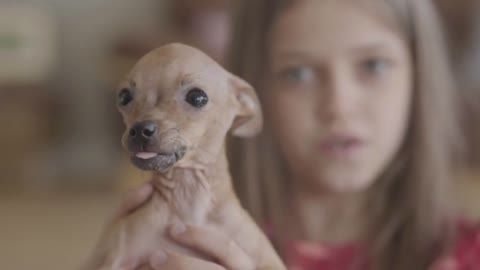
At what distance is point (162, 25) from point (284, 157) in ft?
6.36

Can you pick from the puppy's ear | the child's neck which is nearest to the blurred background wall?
the child's neck

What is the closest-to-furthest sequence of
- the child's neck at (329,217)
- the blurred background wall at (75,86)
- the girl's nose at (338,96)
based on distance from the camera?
the girl's nose at (338,96)
the child's neck at (329,217)
the blurred background wall at (75,86)

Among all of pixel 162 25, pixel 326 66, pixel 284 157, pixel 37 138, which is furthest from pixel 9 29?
pixel 326 66

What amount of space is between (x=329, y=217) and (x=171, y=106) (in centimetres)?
59

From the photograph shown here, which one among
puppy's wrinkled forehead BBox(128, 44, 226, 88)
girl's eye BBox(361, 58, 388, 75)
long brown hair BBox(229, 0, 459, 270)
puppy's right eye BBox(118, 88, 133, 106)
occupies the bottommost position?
long brown hair BBox(229, 0, 459, 270)

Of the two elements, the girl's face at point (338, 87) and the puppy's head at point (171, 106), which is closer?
the puppy's head at point (171, 106)

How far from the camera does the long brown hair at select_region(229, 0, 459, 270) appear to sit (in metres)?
0.86

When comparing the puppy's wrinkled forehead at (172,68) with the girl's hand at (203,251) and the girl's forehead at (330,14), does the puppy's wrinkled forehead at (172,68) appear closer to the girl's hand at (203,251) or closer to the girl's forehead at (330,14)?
the girl's hand at (203,251)

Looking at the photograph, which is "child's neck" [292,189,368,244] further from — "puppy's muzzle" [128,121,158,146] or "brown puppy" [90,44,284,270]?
"puppy's muzzle" [128,121,158,146]

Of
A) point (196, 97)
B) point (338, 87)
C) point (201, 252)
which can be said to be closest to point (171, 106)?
point (196, 97)

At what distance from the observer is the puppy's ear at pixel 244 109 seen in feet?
1.65

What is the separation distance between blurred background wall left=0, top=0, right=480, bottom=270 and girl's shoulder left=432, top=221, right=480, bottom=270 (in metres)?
0.92

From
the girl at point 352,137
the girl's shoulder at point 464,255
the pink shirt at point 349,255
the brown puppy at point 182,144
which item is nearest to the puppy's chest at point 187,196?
the brown puppy at point 182,144

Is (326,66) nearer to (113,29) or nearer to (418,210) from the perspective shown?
(418,210)
